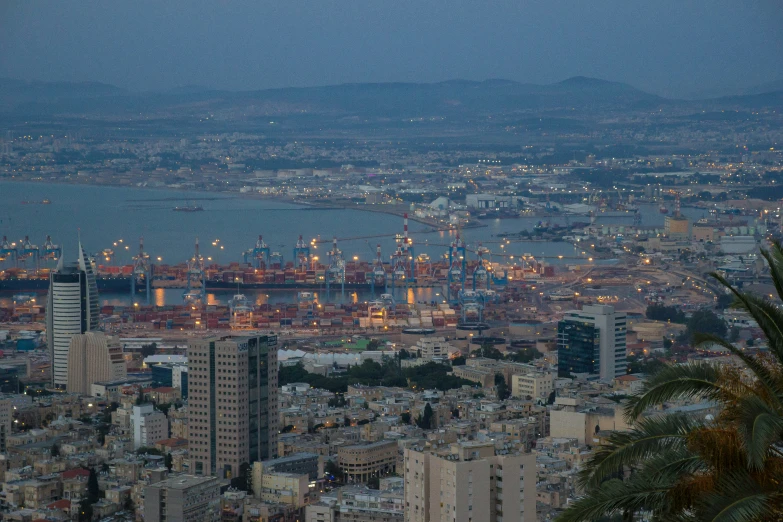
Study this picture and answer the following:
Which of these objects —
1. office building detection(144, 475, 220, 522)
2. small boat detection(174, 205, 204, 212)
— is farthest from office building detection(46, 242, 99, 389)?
small boat detection(174, 205, 204, 212)

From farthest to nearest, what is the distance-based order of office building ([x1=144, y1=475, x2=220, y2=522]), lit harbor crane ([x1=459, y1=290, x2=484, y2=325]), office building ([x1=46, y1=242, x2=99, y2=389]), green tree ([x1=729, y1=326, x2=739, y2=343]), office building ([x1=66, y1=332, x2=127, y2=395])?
lit harbor crane ([x1=459, y1=290, x2=484, y2=325]) < green tree ([x1=729, y1=326, x2=739, y2=343]) < office building ([x1=46, y1=242, x2=99, y2=389]) < office building ([x1=66, y1=332, x2=127, y2=395]) < office building ([x1=144, y1=475, x2=220, y2=522])

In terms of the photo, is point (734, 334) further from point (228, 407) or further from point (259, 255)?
point (259, 255)

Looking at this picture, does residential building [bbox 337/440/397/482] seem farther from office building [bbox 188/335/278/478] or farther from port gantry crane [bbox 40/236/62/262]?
port gantry crane [bbox 40/236/62/262]

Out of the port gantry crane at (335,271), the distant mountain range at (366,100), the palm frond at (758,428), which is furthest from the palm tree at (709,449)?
the distant mountain range at (366,100)

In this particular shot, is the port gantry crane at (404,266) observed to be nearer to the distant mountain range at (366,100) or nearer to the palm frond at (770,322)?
the palm frond at (770,322)

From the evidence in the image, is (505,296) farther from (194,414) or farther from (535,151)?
(535,151)

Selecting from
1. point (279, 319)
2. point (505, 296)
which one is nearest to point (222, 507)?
point (279, 319)

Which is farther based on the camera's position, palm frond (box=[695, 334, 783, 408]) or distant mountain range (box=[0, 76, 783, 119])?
distant mountain range (box=[0, 76, 783, 119])

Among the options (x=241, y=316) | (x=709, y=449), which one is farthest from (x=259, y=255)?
(x=709, y=449)
